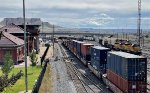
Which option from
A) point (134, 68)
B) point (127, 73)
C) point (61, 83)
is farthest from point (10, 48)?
point (134, 68)

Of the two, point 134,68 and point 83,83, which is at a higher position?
point 134,68

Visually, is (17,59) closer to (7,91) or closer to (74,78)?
(74,78)

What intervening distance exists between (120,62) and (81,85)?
12.6 metres

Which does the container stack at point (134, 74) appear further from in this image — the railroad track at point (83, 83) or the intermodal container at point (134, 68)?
the railroad track at point (83, 83)

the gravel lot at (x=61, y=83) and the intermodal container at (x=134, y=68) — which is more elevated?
the intermodal container at (x=134, y=68)

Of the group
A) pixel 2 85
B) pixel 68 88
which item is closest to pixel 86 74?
pixel 68 88

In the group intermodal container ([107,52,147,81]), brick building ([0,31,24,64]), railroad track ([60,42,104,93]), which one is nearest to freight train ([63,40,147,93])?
intermodal container ([107,52,147,81])

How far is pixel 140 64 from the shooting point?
34.4m

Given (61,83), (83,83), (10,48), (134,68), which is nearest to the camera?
(134,68)

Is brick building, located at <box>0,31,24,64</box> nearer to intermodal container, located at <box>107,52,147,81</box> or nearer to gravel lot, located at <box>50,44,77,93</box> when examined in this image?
gravel lot, located at <box>50,44,77,93</box>

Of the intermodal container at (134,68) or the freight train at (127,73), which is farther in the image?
the freight train at (127,73)

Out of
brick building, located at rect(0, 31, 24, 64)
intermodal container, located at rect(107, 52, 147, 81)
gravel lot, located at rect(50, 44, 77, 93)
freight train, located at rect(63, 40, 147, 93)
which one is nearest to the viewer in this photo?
intermodal container, located at rect(107, 52, 147, 81)

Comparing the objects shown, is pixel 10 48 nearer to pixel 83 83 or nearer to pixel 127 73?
pixel 83 83

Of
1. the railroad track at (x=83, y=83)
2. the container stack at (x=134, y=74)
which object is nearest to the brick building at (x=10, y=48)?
the railroad track at (x=83, y=83)
